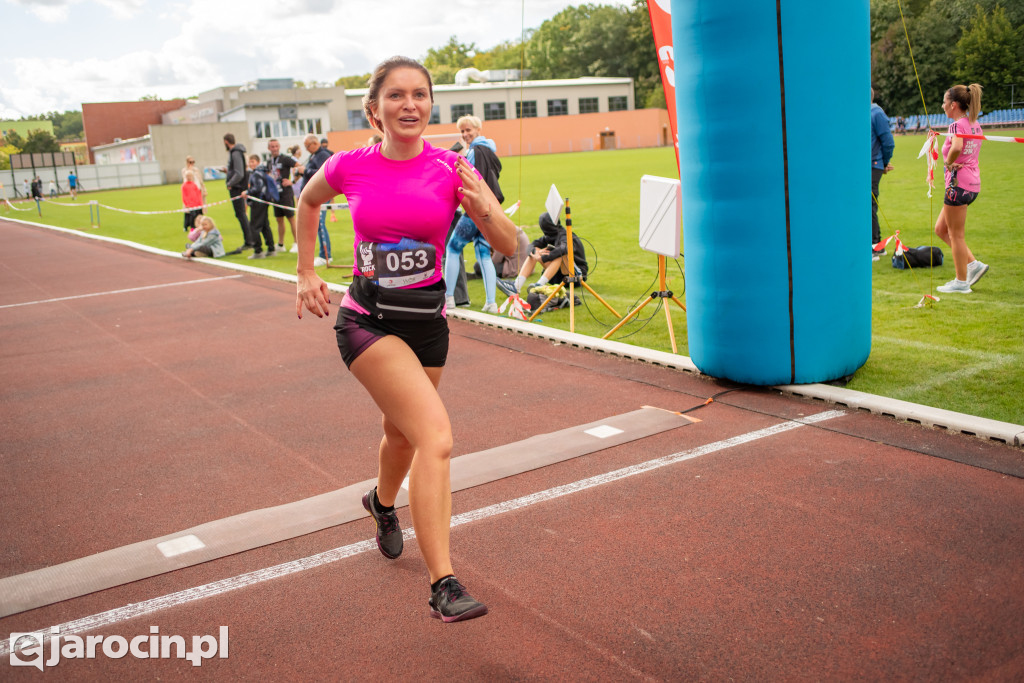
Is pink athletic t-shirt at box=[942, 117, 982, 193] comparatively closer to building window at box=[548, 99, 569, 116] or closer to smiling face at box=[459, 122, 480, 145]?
smiling face at box=[459, 122, 480, 145]

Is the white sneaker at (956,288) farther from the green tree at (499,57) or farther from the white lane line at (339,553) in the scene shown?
the green tree at (499,57)

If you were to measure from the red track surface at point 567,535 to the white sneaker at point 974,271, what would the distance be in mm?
4235

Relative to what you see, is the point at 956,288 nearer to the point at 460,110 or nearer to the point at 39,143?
the point at 460,110

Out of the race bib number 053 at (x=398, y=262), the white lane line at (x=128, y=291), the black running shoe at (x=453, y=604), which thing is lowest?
the black running shoe at (x=453, y=604)

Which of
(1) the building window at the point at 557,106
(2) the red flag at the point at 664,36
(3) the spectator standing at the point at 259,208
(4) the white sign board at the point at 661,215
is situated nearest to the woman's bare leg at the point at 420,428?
(4) the white sign board at the point at 661,215

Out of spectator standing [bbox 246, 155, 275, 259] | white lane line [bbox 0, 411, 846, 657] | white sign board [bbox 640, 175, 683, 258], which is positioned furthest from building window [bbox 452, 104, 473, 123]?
white lane line [bbox 0, 411, 846, 657]

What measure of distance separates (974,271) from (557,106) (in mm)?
81210

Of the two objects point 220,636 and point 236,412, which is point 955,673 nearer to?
point 220,636

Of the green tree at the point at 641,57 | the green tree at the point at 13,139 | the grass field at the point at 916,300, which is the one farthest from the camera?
the green tree at the point at 13,139

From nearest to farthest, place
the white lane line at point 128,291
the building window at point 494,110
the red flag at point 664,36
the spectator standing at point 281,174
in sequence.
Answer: the red flag at point 664,36 → the white lane line at point 128,291 → the spectator standing at point 281,174 → the building window at point 494,110

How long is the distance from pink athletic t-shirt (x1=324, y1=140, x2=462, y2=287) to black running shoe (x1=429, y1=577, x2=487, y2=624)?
3.93 feet

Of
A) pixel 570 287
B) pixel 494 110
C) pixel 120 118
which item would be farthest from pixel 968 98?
pixel 120 118

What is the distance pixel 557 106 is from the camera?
285ft

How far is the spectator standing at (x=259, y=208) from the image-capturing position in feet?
53.3
